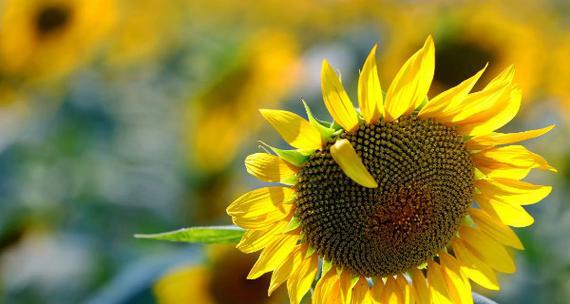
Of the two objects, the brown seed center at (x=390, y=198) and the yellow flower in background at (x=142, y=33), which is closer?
the brown seed center at (x=390, y=198)

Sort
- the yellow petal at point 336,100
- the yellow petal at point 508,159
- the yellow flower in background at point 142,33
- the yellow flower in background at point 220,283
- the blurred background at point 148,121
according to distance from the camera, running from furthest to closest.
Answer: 1. the yellow flower in background at point 142,33
2. the blurred background at point 148,121
3. the yellow flower in background at point 220,283
4. the yellow petal at point 508,159
5. the yellow petal at point 336,100

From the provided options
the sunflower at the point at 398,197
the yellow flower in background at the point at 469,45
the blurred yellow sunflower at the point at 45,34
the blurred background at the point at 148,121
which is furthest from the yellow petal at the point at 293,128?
the blurred yellow sunflower at the point at 45,34

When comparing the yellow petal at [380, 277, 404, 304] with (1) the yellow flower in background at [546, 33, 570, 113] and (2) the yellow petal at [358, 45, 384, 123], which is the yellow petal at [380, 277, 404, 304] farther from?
(1) the yellow flower in background at [546, 33, 570, 113]

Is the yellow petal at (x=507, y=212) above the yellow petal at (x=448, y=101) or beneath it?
beneath

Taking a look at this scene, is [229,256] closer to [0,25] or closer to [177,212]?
[177,212]

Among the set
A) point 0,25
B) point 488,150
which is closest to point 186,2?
point 0,25

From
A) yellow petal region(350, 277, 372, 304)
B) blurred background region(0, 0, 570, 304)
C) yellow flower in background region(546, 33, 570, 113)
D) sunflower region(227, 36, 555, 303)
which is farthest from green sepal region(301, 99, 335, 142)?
yellow flower in background region(546, 33, 570, 113)

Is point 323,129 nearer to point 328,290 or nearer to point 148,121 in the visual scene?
point 328,290

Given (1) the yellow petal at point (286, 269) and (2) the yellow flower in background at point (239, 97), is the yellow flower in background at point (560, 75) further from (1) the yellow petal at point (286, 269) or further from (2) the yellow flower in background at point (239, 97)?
(1) the yellow petal at point (286, 269)
